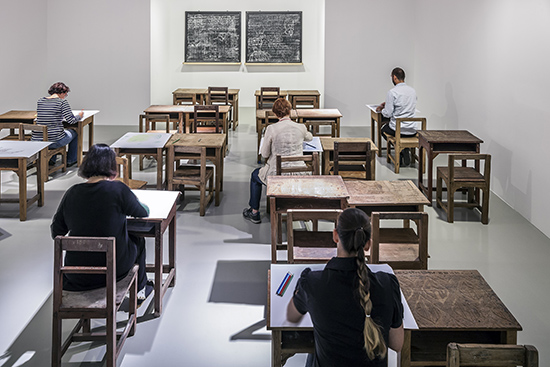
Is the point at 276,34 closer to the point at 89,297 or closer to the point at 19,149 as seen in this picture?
the point at 19,149

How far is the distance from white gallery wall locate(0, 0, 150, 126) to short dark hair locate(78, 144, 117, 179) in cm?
767

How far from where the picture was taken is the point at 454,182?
5664mm

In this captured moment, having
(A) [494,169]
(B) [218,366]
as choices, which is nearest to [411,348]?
(B) [218,366]

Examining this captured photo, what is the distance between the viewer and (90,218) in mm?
3242

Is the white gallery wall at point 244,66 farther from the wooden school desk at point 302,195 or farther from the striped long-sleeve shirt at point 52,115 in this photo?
the wooden school desk at point 302,195

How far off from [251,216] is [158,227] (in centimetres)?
212

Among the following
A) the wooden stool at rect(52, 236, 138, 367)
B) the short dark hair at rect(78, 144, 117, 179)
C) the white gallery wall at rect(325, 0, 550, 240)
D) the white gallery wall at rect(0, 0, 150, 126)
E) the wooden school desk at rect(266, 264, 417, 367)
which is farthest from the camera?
the white gallery wall at rect(0, 0, 150, 126)

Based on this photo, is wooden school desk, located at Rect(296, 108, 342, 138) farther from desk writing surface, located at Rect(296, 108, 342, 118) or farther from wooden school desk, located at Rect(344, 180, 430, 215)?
wooden school desk, located at Rect(344, 180, 430, 215)

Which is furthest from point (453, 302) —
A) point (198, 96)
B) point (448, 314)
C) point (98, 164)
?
point (198, 96)

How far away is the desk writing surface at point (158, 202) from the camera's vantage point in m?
3.86

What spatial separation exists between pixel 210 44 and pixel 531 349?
12.0 m

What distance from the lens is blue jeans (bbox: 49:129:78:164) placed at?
7.15m

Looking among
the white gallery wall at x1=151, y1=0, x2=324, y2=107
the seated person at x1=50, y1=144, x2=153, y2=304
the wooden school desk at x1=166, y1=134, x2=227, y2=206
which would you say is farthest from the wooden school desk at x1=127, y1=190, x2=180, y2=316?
the white gallery wall at x1=151, y1=0, x2=324, y2=107

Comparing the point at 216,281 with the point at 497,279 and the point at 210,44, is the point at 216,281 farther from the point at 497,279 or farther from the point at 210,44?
the point at 210,44
